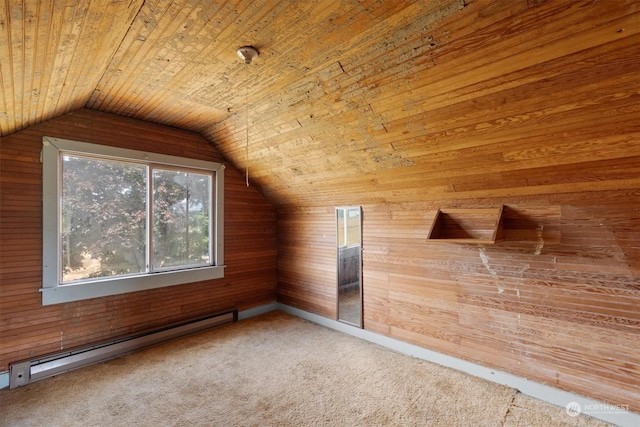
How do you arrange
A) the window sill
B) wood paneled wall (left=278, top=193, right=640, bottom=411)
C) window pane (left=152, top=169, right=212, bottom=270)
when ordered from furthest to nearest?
1. window pane (left=152, top=169, right=212, bottom=270)
2. the window sill
3. wood paneled wall (left=278, top=193, right=640, bottom=411)

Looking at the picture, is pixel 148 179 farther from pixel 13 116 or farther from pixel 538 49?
pixel 538 49

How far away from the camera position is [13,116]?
7.67 ft

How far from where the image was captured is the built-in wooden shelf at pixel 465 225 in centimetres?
263

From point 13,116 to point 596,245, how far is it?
14.8 ft

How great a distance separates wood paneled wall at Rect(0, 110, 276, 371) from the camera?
2.66m

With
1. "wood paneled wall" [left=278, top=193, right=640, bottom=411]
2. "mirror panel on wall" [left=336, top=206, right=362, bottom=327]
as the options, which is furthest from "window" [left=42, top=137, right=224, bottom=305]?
"wood paneled wall" [left=278, top=193, right=640, bottom=411]

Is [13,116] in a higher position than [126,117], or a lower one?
lower

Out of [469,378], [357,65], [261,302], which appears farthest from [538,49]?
[261,302]

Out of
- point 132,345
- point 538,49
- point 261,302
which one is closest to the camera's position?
point 538,49

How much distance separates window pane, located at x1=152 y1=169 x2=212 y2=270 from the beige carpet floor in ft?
3.55

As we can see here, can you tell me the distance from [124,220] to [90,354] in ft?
4.52

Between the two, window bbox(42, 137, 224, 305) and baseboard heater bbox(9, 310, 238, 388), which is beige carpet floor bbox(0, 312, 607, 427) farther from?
window bbox(42, 137, 224, 305)

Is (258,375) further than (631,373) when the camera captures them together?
Yes

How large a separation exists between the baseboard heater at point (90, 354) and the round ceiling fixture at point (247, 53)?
3.10 metres
